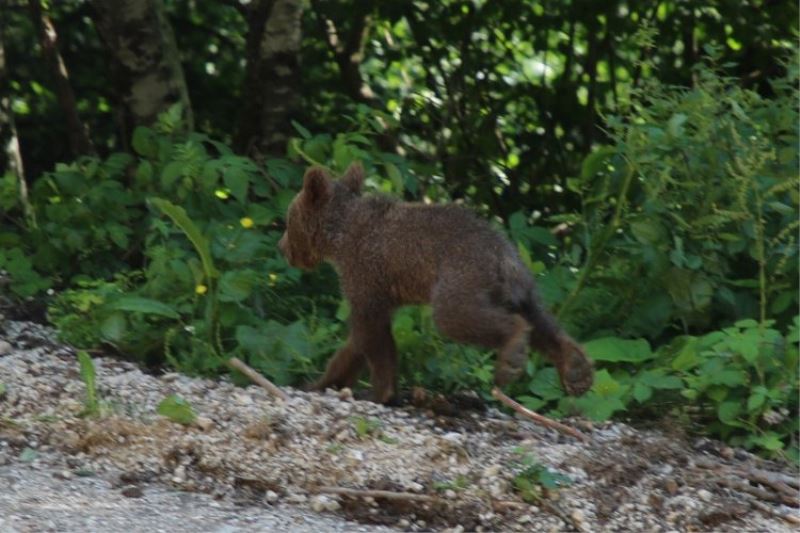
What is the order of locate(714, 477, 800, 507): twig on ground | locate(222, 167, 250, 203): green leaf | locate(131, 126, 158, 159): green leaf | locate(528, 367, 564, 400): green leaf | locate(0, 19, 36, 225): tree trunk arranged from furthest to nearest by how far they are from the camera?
locate(0, 19, 36, 225): tree trunk, locate(131, 126, 158, 159): green leaf, locate(222, 167, 250, 203): green leaf, locate(528, 367, 564, 400): green leaf, locate(714, 477, 800, 507): twig on ground

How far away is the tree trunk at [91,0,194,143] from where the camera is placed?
9.52m

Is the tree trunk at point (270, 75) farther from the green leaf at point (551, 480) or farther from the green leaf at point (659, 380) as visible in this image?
the green leaf at point (551, 480)

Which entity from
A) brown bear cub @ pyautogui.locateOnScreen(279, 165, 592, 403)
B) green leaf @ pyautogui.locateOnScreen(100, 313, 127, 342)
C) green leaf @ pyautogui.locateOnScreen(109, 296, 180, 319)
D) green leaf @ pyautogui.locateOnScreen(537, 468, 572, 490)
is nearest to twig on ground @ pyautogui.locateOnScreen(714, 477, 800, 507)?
green leaf @ pyautogui.locateOnScreen(537, 468, 572, 490)

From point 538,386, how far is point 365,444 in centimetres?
121

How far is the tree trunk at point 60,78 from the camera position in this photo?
1012 cm

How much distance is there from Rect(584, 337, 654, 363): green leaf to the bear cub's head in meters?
1.34

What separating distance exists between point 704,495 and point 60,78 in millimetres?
5956

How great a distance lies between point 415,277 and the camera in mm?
6832

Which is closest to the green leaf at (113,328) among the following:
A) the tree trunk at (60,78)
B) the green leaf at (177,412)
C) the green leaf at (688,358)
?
the green leaf at (177,412)

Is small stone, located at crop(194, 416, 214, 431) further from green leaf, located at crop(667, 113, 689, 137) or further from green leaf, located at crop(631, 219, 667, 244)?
green leaf, located at crop(667, 113, 689, 137)

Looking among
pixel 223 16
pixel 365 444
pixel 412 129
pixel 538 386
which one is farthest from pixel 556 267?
pixel 223 16

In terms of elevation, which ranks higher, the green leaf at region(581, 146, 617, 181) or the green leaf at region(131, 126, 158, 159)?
the green leaf at region(581, 146, 617, 181)

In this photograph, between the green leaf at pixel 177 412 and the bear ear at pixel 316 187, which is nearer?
the green leaf at pixel 177 412

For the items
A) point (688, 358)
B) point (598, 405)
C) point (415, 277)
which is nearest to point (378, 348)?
point (415, 277)
